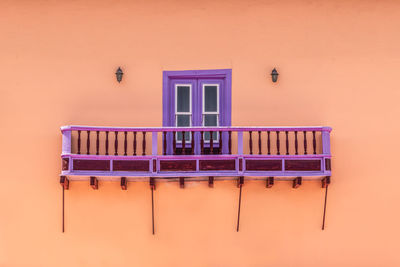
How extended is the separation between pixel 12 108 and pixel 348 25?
5.40 meters

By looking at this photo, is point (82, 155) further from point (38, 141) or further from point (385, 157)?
point (385, 157)

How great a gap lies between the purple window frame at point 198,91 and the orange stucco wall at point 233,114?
0.11 m

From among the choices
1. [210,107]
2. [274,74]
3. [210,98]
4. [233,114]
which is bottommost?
[233,114]

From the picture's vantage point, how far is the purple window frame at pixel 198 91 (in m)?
7.22

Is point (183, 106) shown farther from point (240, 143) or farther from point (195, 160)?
point (240, 143)

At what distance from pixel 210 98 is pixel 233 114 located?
48cm

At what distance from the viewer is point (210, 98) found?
291 inches

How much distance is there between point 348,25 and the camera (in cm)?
726

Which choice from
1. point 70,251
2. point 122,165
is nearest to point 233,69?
point 122,165

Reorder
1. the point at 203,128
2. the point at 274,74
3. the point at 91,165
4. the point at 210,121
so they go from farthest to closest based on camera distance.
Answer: the point at 210,121
the point at 274,74
the point at 203,128
the point at 91,165

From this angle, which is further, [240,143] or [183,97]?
[183,97]

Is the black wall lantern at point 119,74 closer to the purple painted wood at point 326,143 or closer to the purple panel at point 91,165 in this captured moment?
the purple panel at point 91,165

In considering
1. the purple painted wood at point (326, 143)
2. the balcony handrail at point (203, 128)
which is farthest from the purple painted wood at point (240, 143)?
the purple painted wood at point (326, 143)

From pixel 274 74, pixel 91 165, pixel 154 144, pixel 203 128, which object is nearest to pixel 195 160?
pixel 203 128
